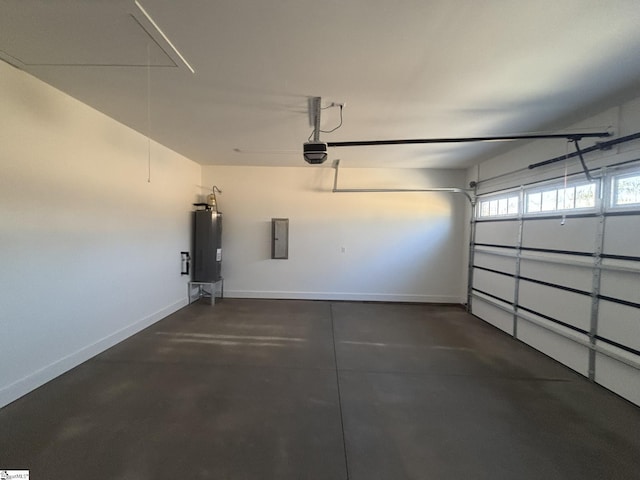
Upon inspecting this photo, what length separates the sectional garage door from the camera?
2855mm

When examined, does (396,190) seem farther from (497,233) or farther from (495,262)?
(495,262)

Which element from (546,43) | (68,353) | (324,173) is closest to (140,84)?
(68,353)

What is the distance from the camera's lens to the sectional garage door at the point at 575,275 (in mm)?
2855

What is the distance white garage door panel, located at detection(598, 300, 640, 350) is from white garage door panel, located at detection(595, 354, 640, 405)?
0.24 metres

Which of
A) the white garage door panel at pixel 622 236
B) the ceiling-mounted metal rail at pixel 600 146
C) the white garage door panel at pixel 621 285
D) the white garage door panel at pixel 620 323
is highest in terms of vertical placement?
the ceiling-mounted metal rail at pixel 600 146

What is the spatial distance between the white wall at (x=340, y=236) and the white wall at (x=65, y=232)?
82.6 inches

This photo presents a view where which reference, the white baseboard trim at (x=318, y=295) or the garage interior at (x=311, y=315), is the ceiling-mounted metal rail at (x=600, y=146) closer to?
the garage interior at (x=311, y=315)

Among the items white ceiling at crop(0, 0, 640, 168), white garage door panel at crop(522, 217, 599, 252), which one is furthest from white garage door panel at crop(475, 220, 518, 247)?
white ceiling at crop(0, 0, 640, 168)

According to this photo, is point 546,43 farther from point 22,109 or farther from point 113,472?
point 22,109

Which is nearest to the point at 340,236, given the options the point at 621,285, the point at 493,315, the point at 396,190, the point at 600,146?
the point at 396,190

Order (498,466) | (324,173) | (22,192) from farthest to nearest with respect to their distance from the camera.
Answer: (324,173) < (22,192) < (498,466)

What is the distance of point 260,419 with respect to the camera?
2.41 m

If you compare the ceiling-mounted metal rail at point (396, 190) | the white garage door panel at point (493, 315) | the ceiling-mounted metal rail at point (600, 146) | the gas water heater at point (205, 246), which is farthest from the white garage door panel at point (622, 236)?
the gas water heater at point (205, 246)

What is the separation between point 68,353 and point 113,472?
1888mm
